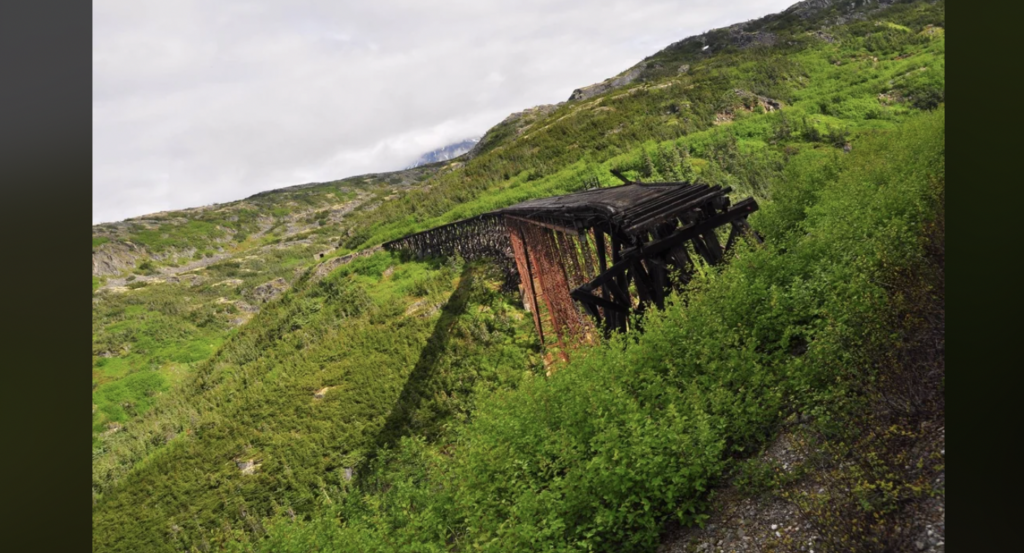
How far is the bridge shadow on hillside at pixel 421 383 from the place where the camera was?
13266 millimetres

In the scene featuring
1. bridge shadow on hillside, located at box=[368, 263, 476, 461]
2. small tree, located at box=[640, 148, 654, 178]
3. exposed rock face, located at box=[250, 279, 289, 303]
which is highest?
small tree, located at box=[640, 148, 654, 178]

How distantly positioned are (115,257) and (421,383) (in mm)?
48183

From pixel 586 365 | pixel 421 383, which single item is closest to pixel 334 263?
pixel 421 383

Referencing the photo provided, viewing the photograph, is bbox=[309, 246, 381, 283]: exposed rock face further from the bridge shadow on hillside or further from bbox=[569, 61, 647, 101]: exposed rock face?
bbox=[569, 61, 647, 101]: exposed rock face

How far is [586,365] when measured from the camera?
648cm

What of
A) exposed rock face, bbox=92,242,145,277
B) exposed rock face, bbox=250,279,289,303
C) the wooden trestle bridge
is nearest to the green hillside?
exposed rock face, bbox=250,279,289,303

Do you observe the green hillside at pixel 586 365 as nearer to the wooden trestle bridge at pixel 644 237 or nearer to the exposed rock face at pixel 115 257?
the wooden trestle bridge at pixel 644 237

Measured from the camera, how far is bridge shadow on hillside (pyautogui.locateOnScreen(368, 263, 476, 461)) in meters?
13.3

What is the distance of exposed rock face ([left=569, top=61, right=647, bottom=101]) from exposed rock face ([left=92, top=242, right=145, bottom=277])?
5741 cm

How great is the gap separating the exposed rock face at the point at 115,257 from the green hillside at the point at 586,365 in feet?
3.45

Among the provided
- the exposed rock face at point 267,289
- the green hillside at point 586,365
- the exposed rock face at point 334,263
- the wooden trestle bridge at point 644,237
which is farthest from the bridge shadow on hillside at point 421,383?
the exposed rock face at point 267,289

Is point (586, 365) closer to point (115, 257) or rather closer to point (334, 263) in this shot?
point (334, 263)
